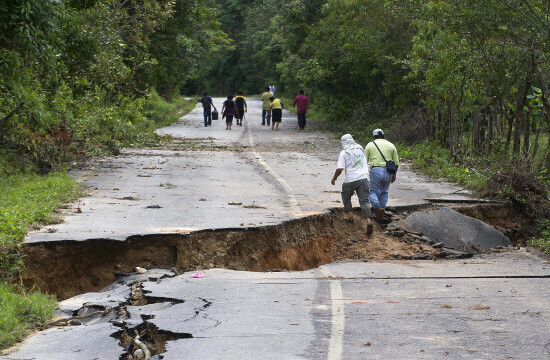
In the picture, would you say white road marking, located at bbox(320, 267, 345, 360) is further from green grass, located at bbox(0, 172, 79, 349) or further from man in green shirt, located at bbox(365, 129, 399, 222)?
man in green shirt, located at bbox(365, 129, 399, 222)

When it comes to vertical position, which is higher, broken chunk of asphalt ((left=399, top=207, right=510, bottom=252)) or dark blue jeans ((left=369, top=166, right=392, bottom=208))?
dark blue jeans ((left=369, top=166, right=392, bottom=208))

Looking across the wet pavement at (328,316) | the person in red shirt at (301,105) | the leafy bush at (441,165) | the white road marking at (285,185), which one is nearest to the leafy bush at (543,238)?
the wet pavement at (328,316)

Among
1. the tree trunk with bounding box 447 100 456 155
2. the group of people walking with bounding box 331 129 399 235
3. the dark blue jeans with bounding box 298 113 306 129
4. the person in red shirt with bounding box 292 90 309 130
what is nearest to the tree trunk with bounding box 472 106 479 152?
the tree trunk with bounding box 447 100 456 155

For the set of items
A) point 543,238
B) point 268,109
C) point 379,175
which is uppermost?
point 268,109

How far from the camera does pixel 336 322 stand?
6.46 m

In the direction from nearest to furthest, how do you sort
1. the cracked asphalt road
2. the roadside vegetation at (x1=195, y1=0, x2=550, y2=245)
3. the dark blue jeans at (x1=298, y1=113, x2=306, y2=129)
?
the cracked asphalt road, the roadside vegetation at (x1=195, y1=0, x2=550, y2=245), the dark blue jeans at (x1=298, y1=113, x2=306, y2=129)

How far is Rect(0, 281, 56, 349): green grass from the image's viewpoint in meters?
6.15

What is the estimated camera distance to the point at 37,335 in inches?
249

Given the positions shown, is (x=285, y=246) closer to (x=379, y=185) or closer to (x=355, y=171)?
(x=355, y=171)

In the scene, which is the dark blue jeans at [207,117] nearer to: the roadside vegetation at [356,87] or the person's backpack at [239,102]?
the person's backpack at [239,102]

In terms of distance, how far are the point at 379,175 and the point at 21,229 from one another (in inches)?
229

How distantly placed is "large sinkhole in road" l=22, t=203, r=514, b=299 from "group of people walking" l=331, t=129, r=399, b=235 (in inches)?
12.1

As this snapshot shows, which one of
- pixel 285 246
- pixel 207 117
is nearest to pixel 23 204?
pixel 285 246

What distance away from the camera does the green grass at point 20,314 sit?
6148mm
